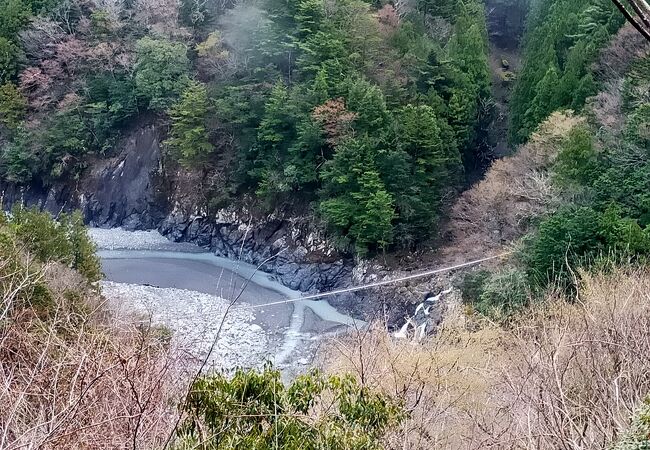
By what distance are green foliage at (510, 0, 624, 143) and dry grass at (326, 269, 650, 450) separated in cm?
797

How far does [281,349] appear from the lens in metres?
13.1

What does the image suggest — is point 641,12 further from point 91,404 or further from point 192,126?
point 192,126

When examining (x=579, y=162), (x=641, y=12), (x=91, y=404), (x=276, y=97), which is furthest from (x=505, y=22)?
(x=641, y=12)

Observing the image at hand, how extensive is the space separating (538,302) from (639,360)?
488 cm

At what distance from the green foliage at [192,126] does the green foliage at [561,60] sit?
992cm

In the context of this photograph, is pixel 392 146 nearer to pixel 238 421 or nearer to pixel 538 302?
pixel 538 302

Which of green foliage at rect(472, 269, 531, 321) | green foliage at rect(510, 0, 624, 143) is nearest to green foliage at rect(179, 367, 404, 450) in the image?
green foliage at rect(472, 269, 531, 321)

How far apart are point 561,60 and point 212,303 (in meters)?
12.7

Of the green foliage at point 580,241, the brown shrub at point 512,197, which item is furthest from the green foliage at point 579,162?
the green foliage at point 580,241

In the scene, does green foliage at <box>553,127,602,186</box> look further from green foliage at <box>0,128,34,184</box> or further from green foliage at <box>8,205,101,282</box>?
green foliage at <box>0,128,34,184</box>

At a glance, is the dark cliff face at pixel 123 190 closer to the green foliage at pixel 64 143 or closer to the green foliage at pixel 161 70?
the green foliage at pixel 64 143

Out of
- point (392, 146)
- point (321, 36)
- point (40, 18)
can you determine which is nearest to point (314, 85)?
point (321, 36)

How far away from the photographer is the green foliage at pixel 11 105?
21484 millimetres

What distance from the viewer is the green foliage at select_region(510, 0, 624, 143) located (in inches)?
584
